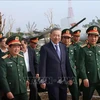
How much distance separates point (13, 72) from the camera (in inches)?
142

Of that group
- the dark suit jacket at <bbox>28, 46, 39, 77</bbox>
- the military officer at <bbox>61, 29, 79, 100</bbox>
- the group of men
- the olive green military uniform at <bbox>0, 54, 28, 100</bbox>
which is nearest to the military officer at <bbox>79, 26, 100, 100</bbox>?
the group of men

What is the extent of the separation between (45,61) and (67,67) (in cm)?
42

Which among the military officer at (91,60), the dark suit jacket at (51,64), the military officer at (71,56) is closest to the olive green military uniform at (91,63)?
the military officer at (91,60)

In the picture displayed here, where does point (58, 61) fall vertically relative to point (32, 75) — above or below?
above

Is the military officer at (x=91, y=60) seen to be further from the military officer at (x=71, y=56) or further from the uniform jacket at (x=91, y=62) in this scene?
the military officer at (x=71, y=56)

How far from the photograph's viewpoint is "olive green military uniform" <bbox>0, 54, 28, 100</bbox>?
354 cm

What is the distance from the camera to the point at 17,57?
373cm

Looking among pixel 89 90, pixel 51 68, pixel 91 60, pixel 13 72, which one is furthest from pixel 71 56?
pixel 13 72

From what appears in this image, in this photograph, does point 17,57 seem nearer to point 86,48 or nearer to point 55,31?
point 55,31

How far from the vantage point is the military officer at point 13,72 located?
140 inches

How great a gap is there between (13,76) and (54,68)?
0.66 m

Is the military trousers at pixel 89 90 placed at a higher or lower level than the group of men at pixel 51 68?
lower

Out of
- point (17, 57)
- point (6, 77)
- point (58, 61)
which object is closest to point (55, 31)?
point (58, 61)

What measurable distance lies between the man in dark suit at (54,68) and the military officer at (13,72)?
0.34 metres
